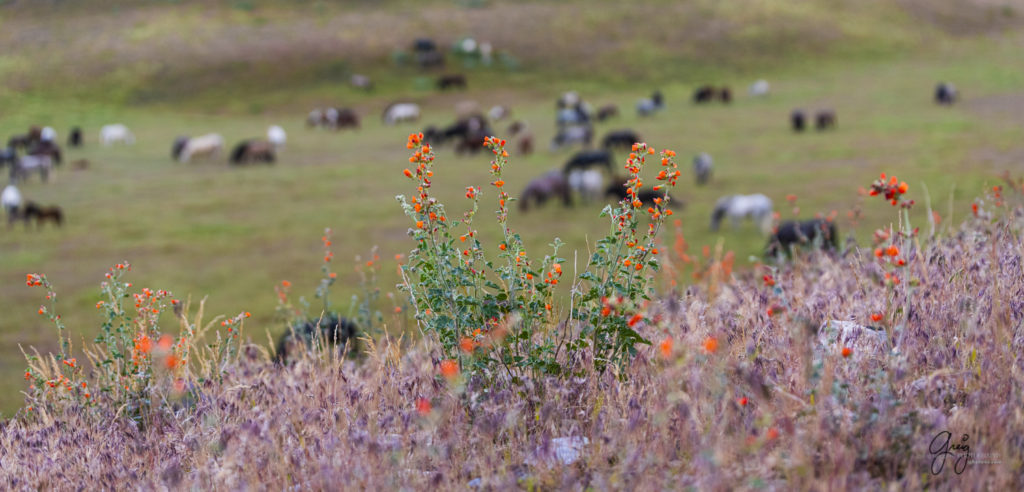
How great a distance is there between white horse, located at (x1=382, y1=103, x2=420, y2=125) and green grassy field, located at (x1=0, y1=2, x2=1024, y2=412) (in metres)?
0.82

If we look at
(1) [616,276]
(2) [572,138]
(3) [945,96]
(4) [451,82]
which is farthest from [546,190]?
(4) [451,82]

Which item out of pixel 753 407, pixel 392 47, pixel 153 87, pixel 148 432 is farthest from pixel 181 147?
pixel 753 407

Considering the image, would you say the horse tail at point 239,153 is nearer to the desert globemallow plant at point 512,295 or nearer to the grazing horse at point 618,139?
the grazing horse at point 618,139

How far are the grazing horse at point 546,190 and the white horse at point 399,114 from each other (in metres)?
20.4

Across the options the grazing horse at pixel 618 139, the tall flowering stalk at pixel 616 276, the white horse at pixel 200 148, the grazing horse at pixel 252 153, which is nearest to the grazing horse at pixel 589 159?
the grazing horse at pixel 618 139

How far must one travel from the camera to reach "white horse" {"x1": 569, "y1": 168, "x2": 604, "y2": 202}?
19.7 meters

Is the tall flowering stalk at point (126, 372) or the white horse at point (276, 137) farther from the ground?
the tall flowering stalk at point (126, 372)

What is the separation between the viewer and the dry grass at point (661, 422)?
9.59 feet

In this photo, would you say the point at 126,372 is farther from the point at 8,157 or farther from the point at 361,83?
the point at 361,83

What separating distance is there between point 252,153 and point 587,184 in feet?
44.6

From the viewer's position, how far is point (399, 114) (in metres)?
38.7

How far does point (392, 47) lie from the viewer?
51281 millimetres

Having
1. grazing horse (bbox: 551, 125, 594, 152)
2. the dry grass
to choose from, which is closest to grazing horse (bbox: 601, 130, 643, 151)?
grazing horse (bbox: 551, 125, 594, 152)

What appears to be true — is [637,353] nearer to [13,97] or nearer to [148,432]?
[148,432]
